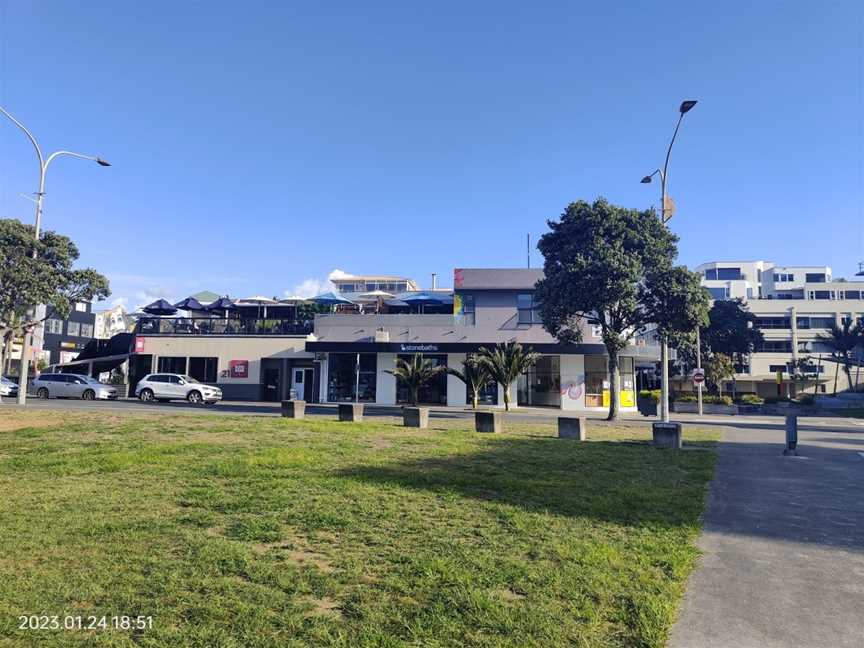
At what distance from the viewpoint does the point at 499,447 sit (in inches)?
514

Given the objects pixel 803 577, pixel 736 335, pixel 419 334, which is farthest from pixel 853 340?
pixel 803 577

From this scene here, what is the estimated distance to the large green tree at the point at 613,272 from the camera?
22812 millimetres

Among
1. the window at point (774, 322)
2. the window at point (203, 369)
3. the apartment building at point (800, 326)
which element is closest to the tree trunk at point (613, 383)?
the window at point (203, 369)

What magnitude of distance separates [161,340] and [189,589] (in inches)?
1473

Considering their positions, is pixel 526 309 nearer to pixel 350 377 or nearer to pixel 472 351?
pixel 472 351

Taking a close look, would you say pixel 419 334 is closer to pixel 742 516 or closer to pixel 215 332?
pixel 215 332

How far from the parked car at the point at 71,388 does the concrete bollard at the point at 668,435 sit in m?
29.8

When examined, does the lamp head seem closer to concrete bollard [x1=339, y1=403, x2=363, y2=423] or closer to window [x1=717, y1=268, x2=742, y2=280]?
concrete bollard [x1=339, y1=403, x2=363, y2=423]

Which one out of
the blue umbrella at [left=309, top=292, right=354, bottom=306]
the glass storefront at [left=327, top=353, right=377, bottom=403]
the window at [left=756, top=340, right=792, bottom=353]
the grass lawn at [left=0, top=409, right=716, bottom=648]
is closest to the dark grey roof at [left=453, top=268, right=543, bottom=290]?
the glass storefront at [left=327, top=353, right=377, bottom=403]

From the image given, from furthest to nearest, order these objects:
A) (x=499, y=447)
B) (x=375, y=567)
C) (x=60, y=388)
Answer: (x=60, y=388), (x=499, y=447), (x=375, y=567)

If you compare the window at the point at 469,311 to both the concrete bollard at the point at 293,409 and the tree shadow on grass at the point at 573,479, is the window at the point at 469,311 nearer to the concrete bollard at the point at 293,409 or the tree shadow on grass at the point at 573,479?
the concrete bollard at the point at 293,409

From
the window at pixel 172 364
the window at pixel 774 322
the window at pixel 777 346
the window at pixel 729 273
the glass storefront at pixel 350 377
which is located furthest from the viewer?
the window at pixel 729 273

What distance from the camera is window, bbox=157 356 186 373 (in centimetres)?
3750

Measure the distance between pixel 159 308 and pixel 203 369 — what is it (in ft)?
17.7
